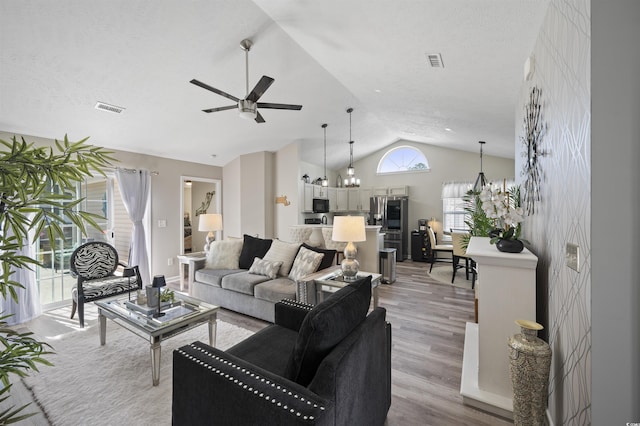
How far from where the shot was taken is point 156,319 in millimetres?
2307

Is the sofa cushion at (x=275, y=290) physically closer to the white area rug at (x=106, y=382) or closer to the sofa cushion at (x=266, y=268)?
the sofa cushion at (x=266, y=268)

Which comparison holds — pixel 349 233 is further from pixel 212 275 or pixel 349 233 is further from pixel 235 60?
pixel 235 60

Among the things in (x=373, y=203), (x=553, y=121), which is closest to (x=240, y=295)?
(x=553, y=121)

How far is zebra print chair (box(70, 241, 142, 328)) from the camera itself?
322 centimetres

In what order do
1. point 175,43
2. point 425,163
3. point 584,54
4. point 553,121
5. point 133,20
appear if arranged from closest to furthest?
point 584,54
point 553,121
point 133,20
point 175,43
point 425,163

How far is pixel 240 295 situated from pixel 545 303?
9.98ft

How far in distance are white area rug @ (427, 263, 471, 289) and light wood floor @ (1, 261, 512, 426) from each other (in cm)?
28

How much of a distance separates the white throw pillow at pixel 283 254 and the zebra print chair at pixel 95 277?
1773 mm

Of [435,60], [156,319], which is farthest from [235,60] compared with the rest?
[156,319]

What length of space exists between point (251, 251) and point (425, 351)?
2.66 metres

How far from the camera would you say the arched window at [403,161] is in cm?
774

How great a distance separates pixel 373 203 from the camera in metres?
7.78

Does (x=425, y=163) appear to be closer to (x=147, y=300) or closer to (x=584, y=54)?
(x=584, y=54)

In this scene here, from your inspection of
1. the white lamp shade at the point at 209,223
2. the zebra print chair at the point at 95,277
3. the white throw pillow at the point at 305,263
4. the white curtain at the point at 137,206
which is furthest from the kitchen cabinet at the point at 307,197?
the zebra print chair at the point at 95,277
